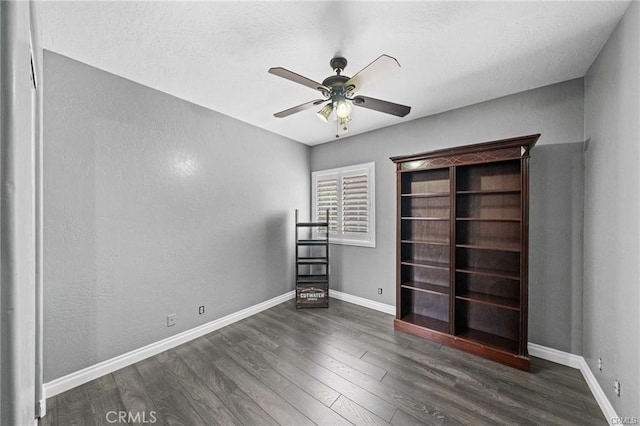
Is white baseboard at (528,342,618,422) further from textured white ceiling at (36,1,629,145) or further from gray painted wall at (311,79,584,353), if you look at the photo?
textured white ceiling at (36,1,629,145)

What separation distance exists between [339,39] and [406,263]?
8.46ft

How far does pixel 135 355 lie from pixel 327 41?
134 inches

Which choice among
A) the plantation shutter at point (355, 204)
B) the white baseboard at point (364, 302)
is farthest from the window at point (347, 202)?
the white baseboard at point (364, 302)

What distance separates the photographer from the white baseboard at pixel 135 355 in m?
2.01

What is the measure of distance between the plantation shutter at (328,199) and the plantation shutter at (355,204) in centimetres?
17

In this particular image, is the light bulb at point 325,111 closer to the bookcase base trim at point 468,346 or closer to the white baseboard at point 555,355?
the bookcase base trim at point 468,346

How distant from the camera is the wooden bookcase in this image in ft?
8.02

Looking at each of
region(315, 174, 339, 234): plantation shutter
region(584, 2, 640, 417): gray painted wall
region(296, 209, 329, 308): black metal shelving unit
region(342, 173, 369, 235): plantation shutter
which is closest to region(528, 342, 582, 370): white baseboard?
region(584, 2, 640, 417): gray painted wall

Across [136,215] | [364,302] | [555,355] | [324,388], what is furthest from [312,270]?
[555,355]

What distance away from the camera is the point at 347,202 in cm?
411

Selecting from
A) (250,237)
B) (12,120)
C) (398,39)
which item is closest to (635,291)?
(398,39)

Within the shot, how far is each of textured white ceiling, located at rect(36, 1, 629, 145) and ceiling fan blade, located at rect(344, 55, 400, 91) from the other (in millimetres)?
338

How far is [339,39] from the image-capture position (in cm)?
185
